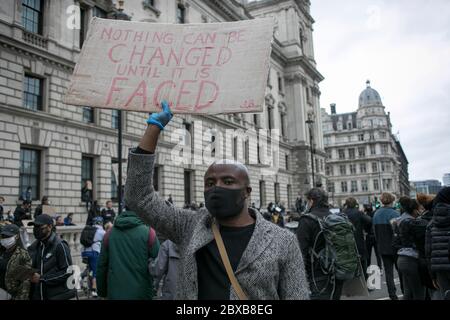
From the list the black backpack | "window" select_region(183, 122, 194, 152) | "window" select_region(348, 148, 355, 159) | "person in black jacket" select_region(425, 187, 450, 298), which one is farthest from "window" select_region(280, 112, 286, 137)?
"window" select_region(348, 148, 355, 159)

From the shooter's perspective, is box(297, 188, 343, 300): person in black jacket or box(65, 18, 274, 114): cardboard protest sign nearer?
box(65, 18, 274, 114): cardboard protest sign

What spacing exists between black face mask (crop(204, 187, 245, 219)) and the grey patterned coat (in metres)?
0.08

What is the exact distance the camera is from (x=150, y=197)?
7.48 feet

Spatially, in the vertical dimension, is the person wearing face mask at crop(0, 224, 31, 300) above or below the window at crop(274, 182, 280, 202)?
below

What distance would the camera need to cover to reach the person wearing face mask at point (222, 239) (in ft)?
6.69

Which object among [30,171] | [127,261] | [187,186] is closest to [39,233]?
[127,261]

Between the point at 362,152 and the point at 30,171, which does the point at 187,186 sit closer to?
the point at 30,171

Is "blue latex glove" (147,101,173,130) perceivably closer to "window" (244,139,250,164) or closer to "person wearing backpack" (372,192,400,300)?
"person wearing backpack" (372,192,400,300)

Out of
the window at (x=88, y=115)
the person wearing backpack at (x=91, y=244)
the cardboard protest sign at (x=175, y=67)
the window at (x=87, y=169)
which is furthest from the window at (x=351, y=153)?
the cardboard protest sign at (x=175, y=67)

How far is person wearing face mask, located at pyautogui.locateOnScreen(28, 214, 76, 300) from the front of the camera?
4598 mm

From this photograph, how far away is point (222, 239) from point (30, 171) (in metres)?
17.6

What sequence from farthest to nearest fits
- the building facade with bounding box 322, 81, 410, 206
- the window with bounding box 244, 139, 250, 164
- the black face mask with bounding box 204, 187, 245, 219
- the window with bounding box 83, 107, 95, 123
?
the building facade with bounding box 322, 81, 410, 206
the window with bounding box 244, 139, 250, 164
the window with bounding box 83, 107, 95, 123
the black face mask with bounding box 204, 187, 245, 219

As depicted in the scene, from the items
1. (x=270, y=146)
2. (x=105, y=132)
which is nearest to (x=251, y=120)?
(x=270, y=146)

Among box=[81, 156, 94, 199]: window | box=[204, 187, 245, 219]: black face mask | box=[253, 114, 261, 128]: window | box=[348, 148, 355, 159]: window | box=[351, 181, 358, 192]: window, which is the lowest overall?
box=[204, 187, 245, 219]: black face mask
